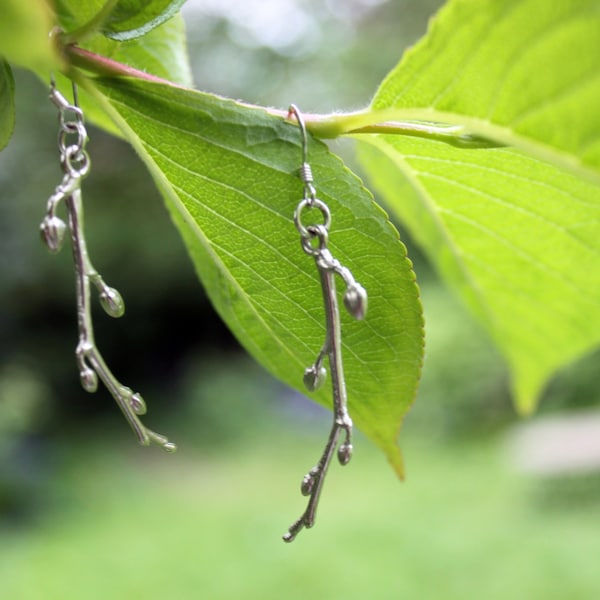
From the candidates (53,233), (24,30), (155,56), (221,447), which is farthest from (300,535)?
(24,30)

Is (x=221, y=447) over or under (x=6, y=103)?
under

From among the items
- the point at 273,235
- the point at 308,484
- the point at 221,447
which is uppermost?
the point at 273,235

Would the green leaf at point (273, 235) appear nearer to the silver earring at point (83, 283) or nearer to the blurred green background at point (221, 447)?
the silver earring at point (83, 283)

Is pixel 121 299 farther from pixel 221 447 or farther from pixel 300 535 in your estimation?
pixel 221 447

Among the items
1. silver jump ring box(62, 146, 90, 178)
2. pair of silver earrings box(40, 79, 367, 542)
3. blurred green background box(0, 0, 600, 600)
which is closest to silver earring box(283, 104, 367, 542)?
pair of silver earrings box(40, 79, 367, 542)

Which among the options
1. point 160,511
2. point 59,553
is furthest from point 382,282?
point 160,511

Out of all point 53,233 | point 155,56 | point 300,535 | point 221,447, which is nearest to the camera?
point 53,233

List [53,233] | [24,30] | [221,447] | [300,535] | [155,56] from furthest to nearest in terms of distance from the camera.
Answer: [221,447]
[300,535]
[155,56]
[53,233]
[24,30]
